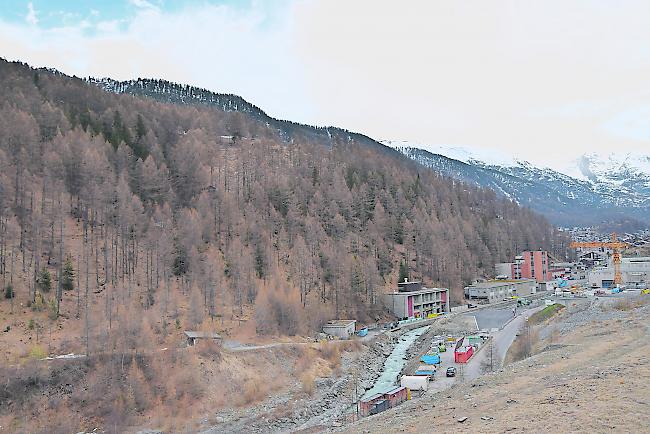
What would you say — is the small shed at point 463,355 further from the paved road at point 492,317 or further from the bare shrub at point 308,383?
the paved road at point 492,317

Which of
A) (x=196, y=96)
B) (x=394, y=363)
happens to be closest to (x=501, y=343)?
(x=394, y=363)

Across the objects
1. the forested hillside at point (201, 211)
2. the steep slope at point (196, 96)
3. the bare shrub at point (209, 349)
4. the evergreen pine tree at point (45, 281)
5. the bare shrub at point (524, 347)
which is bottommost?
the bare shrub at point (524, 347)

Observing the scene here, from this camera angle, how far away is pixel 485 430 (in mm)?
14969

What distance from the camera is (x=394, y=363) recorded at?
1686 inches

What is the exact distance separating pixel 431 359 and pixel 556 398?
23.0m

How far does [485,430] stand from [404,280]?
50.2 meters

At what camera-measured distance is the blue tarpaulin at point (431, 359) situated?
3906 cm

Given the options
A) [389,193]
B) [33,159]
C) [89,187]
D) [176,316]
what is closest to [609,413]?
[176,316]

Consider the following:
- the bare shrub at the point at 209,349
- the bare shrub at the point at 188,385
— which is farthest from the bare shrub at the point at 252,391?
the bare shrub at the point at 188,385

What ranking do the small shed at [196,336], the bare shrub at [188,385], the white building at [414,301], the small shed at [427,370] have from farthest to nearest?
the white building at [414,301] < the small shed at [427,370] < the small shed at [196,336] < the bare shrub at [188,385]

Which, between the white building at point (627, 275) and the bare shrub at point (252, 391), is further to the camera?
the white building at point (627, 275)

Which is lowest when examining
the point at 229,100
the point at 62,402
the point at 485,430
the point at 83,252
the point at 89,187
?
the point at 62,402

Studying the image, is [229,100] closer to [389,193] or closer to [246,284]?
[389,193]

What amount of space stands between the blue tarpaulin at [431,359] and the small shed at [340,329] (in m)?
8.45
